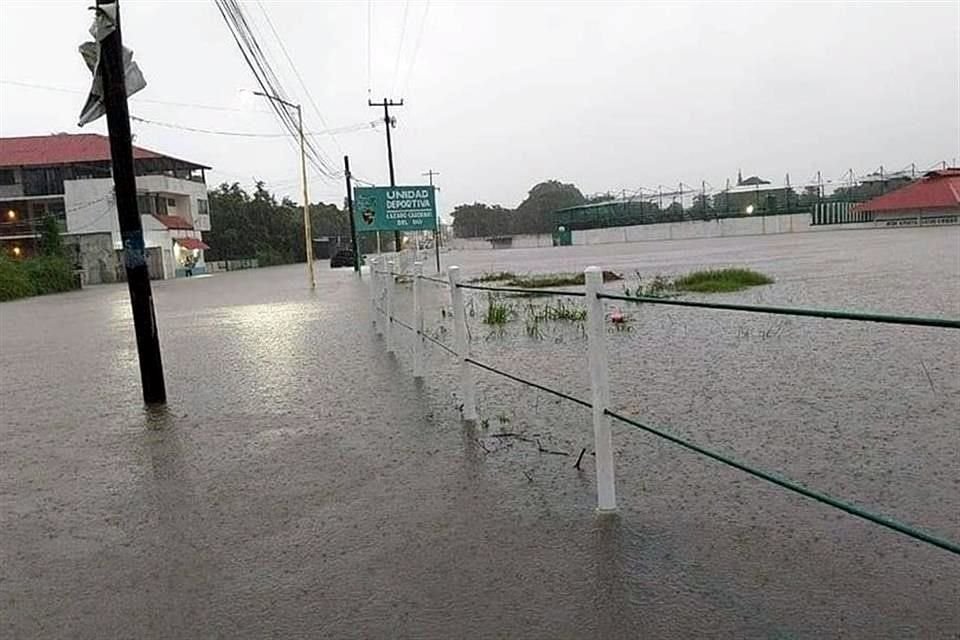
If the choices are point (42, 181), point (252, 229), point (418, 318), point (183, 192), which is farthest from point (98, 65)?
point (252, 229)

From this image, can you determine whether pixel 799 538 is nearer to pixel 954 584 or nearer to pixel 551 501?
pixel 954 584

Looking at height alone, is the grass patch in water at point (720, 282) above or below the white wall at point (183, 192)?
below

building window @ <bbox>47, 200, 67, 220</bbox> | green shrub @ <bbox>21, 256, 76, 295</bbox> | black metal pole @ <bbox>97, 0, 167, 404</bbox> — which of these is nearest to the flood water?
black metal pole @ <bbox>97, 0, 167, 404</bbox>

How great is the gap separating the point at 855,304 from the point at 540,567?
10251 millimetres

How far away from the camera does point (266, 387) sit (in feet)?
26.5

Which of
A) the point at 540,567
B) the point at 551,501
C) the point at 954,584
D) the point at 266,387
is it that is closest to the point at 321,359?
the point at 266,387

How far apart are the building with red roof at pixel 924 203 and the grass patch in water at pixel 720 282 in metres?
49.3

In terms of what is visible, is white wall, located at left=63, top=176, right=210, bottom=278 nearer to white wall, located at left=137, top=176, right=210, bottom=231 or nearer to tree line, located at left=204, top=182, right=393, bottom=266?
white wall, located at left=137, top=176, right=210, bottom=231

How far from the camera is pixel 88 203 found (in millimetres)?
50469

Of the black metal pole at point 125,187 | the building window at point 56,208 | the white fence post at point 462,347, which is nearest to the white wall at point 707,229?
the building window at point 56,208

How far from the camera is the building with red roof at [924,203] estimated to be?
59.0m

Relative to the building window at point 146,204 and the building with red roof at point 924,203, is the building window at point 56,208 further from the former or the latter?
the building with red roof at point 924,203

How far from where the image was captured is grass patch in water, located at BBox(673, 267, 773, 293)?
15.2 metres

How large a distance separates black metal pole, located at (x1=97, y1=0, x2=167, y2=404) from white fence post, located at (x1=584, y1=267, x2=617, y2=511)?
4689 millimetres
